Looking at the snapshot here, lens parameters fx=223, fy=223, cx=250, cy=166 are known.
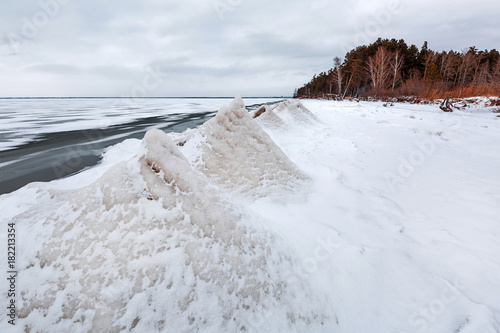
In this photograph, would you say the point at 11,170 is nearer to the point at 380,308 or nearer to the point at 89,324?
the point at 89,324

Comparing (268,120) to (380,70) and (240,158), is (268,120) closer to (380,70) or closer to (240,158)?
(240,158)

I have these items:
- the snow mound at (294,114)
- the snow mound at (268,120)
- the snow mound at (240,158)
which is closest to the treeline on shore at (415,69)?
the snow mound at (294,114)

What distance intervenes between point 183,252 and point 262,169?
1807 millimetres

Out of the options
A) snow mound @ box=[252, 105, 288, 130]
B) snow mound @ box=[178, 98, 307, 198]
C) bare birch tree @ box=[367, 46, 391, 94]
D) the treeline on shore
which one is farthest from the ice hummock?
bare birch tree @ box=[367, 46, 391, 94]

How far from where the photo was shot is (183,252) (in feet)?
4.69

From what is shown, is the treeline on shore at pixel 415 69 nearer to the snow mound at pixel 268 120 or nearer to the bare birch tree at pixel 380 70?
the bare birch tree at pixel 380 70

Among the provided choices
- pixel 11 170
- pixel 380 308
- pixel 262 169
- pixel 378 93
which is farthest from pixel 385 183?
pixel 378 93

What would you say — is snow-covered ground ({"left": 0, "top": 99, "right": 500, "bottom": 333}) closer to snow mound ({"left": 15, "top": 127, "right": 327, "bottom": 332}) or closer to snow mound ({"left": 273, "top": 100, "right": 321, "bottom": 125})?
snow mound ({"left": 15, "top": 127, "right": 327, "bottom": 332})

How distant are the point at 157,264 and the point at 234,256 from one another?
1.62 feet

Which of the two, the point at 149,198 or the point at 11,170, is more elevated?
the point at 149,198

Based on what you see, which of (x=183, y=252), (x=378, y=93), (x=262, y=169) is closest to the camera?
(x=183, y=252)

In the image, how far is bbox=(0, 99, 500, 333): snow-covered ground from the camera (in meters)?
1.25

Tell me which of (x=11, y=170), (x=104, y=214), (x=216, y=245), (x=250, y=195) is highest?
(x=104, y=214)

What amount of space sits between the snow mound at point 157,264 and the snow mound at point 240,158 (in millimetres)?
1111
